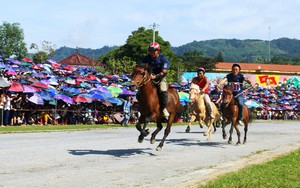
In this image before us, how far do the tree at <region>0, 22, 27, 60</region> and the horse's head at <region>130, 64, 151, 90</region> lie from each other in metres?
125

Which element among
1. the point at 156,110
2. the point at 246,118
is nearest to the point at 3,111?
the point at 246,118

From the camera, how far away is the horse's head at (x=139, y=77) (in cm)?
1191

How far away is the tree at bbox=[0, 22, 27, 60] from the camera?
134 meters

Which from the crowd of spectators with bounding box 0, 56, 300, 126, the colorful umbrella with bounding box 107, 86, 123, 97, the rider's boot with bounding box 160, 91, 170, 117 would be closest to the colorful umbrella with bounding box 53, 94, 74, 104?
the crowd of spectators with bounding box 0, 56, 300, 126

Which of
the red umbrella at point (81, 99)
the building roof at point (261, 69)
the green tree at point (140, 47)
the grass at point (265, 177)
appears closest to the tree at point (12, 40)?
the green tree at point (140, 47)

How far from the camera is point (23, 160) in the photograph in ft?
35.9

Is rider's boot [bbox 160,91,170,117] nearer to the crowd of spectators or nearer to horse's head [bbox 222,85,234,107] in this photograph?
horse's head [bbox 222,85,234,107]

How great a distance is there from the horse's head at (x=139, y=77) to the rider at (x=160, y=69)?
12.4 inches

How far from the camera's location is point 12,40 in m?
136

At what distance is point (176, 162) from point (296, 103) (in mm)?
71321

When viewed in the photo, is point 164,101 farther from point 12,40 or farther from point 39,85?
point 12,40

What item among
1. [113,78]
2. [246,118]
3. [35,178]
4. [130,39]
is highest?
[130,39]

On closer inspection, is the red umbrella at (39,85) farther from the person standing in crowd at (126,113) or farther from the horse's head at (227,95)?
the horse's head at (227,95)

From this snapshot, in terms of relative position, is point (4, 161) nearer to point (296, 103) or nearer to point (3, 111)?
point (3, 111)
